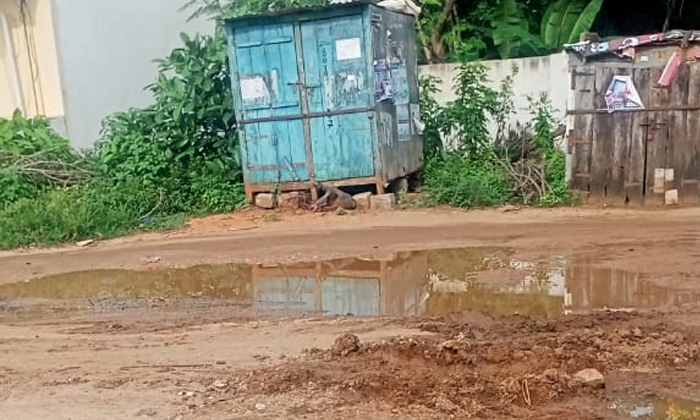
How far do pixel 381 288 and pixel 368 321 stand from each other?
114 centimetres

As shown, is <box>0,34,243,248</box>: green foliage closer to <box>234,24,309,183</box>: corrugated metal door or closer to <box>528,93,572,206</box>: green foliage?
<box>234,24,309,183</box>: corrugated metal door

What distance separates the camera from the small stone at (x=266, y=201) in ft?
36.9

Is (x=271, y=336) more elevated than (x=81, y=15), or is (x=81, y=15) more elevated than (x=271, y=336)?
(x=81, y=15)

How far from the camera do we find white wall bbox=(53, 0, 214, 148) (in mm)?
13359

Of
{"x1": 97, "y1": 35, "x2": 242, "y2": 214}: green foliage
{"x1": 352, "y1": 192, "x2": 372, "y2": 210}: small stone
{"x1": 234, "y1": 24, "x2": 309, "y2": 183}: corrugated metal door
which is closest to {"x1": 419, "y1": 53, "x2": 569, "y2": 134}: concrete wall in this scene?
{"x1": 352, "y1": 192, "x2": 372, "y2": 210}: small stone

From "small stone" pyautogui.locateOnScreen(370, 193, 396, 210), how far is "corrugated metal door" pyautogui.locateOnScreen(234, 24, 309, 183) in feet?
3.35

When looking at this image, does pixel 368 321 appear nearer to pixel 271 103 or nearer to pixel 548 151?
pixel 271 103

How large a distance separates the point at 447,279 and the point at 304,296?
→ 126 centimetres

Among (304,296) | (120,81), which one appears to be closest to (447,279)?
(304,296)

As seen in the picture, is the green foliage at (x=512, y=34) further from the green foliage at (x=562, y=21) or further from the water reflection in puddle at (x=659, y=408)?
the water reflection in puddle at (x=659, y=408)

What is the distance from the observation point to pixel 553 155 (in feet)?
35.9

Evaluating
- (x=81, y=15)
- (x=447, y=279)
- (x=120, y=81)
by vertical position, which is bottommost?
(x=447, y=279)

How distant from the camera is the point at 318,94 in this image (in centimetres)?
1098

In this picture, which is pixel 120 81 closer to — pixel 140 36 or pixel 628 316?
pixel 140 36
